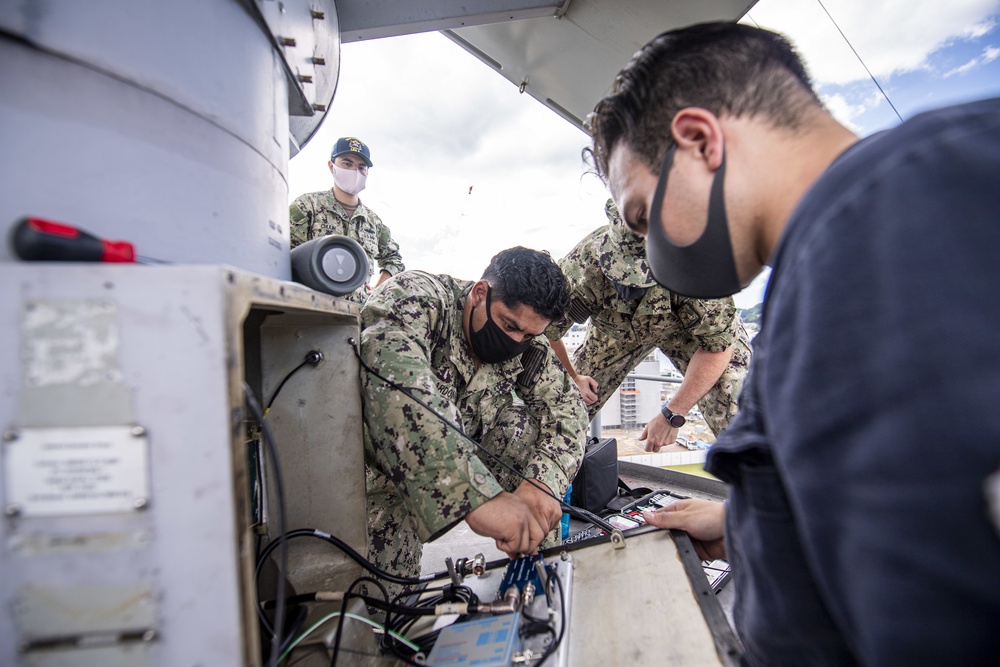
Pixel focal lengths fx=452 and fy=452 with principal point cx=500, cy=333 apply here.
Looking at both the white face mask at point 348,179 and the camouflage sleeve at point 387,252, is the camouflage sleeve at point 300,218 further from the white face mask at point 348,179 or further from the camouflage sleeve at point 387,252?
the camouflage sleeve at point 387,252

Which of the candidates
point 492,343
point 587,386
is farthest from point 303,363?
point 587,386

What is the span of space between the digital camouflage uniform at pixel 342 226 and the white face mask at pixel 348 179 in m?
0.21

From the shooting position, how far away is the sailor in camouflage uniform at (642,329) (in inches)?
89.0

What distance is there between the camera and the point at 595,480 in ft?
7.61

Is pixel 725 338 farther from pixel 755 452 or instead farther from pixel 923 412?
pixel 923 412

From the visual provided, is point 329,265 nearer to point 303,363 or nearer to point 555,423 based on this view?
point 303,363

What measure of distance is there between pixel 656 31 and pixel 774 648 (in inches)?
78.1

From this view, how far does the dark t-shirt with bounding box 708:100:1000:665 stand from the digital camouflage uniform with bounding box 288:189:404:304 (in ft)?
8.51

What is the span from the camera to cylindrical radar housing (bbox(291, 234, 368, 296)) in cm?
87

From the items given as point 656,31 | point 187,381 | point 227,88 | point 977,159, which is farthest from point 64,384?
point 656,31

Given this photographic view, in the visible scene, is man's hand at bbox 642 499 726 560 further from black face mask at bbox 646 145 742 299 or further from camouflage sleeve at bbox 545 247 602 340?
camouflage sleeve at bbox 545 247 602 340

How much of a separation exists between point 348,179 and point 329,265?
2.36 meters

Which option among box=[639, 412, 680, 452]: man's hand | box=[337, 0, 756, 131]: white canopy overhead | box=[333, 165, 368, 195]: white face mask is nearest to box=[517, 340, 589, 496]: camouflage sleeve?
box=[639, 412, 680, 452]: man's hand

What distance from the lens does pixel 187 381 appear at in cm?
46
